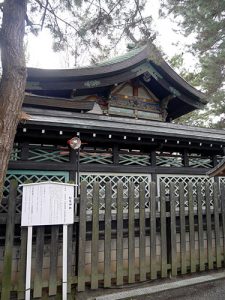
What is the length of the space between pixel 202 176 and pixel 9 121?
5.85 meters

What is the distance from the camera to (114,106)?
8.88 meters

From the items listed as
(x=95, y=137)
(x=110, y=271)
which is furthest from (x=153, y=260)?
(x=95, y=137)

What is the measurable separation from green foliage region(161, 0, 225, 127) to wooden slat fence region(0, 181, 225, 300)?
409cm

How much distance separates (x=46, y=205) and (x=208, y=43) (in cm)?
943

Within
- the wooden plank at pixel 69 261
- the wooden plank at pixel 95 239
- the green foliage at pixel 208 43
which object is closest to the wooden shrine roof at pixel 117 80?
the green foliage at pixel 208 43

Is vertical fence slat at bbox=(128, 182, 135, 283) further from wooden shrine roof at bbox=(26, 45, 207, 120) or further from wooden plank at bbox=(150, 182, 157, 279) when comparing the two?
wooden shrine roof at bbox=(26, 45, 207, 120)

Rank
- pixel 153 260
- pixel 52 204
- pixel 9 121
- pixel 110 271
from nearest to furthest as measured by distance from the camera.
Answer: pixel 9 121
pixel 52 204
pixel 110 271
pixel 153 260

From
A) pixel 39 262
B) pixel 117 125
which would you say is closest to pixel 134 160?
pixel 117 125

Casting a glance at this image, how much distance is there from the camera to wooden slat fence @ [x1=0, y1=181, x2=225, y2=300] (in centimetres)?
375

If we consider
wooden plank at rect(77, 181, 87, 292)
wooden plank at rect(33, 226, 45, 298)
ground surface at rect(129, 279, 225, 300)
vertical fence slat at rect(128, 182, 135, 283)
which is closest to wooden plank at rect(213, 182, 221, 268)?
ground surface at rect(129, 279, 225, 300)

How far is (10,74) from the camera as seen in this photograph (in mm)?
3658

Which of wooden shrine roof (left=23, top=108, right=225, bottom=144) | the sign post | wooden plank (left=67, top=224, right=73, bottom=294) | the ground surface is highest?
wooden shrine roof (left=23, top=108, right=225, bottom=144)

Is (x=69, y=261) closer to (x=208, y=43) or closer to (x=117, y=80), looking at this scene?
(x=117, y=80)

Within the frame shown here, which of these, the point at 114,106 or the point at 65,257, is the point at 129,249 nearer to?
the point at 65,257
